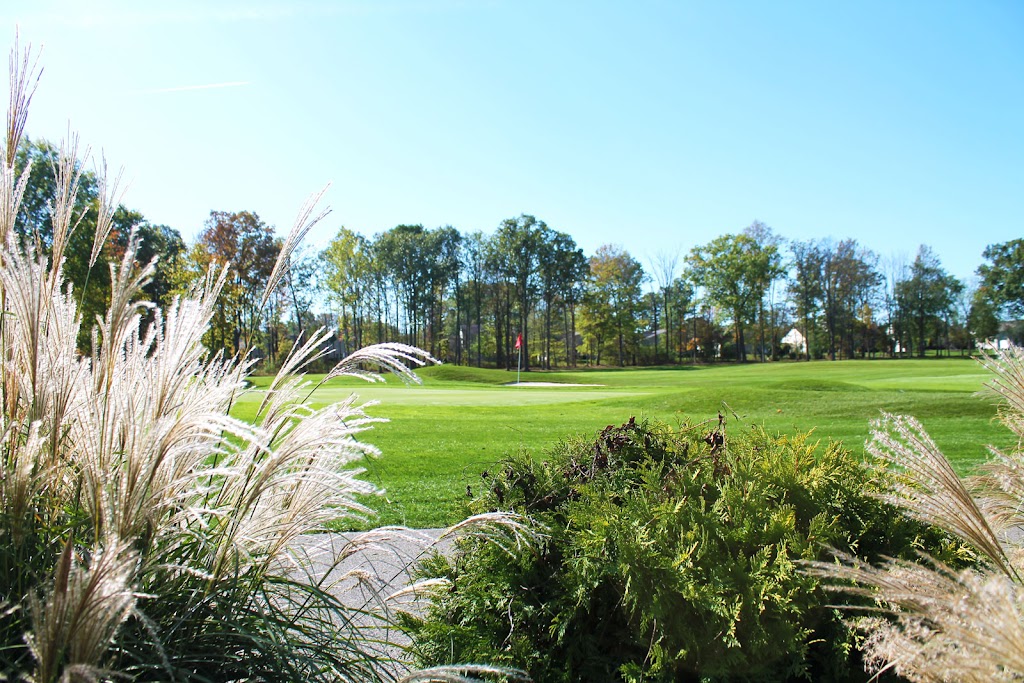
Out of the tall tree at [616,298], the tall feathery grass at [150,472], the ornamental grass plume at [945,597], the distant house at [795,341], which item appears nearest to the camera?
the ornamental grass plume at [945,597]

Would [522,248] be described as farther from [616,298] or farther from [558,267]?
[616,298]

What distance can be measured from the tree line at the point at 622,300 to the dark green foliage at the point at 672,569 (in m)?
51.9

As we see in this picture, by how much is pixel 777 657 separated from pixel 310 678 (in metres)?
1.46

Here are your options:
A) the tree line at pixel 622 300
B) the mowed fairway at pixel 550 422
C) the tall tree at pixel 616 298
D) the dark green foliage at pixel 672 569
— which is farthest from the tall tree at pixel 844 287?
the dark green foliage at pixel 672 569

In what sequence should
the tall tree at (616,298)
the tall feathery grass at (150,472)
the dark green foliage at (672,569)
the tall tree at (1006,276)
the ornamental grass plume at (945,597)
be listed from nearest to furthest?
the ornamental grass plume at (945,597) < the tall feathery grass at (150,472) < the dark green foliage at (672,569) < the tall tree at (1006,276) < the tall tree at (616,298)

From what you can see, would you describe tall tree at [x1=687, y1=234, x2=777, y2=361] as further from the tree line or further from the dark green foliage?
the dark green foliage

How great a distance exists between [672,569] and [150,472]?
1.63 meters

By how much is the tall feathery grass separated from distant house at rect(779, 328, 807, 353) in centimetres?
7832

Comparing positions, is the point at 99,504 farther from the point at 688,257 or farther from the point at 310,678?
the point at 688,257

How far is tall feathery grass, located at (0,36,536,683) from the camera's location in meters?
1.57

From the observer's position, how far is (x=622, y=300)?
6638 centimetres

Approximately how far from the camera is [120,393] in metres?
1.68

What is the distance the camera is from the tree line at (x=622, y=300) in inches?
2361

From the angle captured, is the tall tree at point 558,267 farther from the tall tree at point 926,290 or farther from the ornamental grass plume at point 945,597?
the ornamental grass plume at point 945,597
